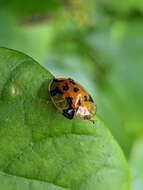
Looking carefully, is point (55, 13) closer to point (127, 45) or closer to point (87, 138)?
point (127, 45)

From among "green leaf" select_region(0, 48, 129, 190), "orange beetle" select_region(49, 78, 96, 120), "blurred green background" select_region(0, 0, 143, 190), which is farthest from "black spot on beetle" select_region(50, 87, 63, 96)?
"blurred green background" select_region(0, 0, 143, 190)

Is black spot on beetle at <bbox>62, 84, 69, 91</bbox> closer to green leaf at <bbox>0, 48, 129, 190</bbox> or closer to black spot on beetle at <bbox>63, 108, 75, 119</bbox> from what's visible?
black spot on beetle at <bbox>63, 108, 75, 119</bbox>

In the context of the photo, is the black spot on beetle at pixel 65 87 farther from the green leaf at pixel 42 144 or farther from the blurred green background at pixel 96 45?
the blurred green background at pixel 96 45

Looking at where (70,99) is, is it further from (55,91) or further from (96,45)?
(96,45)

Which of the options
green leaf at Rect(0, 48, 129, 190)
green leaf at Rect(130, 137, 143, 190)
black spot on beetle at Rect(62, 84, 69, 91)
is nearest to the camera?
green leaf at Rect(0, 48, 129, 190)

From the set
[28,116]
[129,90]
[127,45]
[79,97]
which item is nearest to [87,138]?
[28,116]
